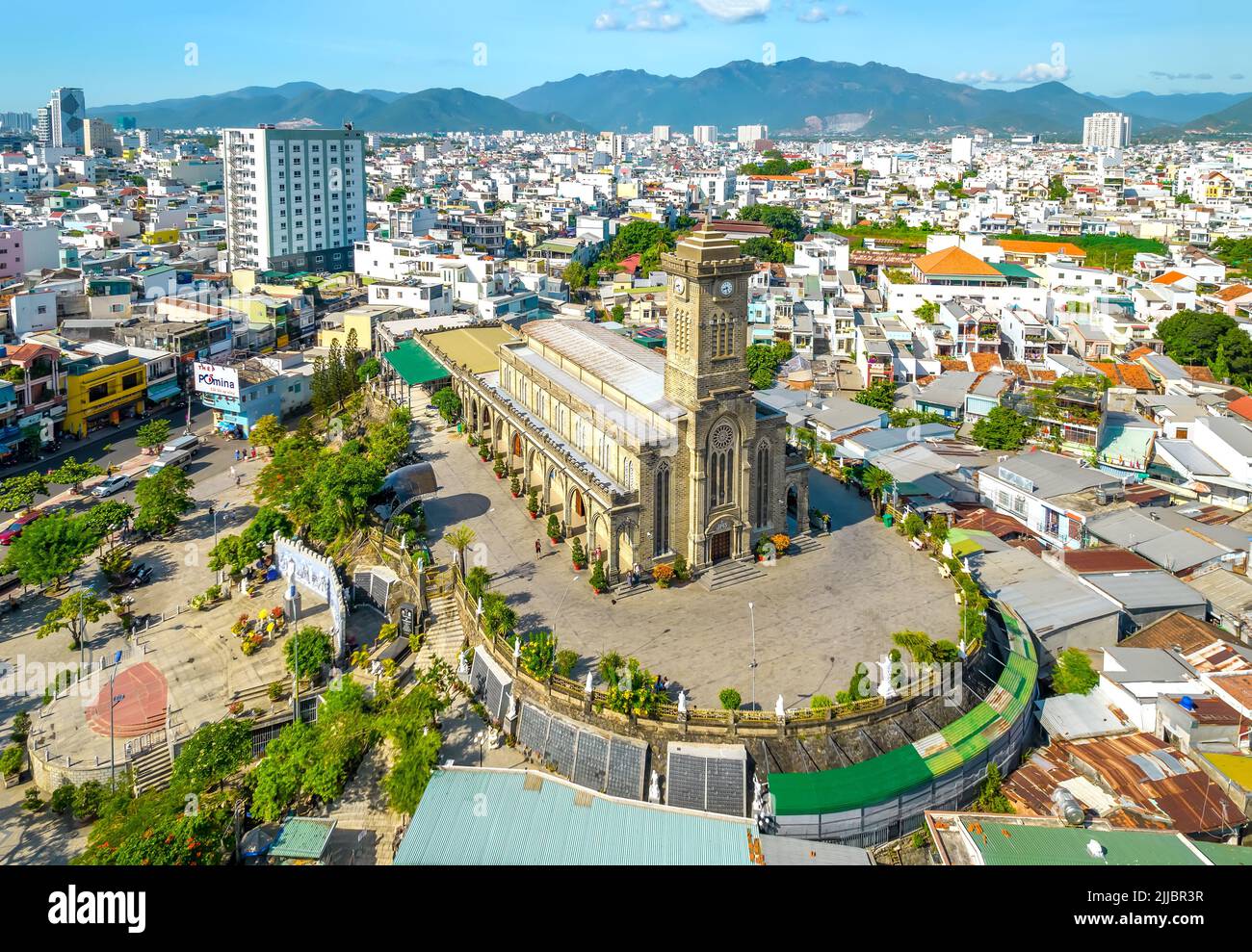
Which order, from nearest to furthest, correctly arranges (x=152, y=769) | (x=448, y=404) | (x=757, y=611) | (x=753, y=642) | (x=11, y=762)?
(x=11, y=762), (x=152, y=769), (x=753, y=642), (x=757, y=611), (x=448, y=404)

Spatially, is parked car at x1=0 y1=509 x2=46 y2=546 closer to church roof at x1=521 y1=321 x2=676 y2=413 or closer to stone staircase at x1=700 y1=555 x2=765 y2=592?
church roof at x1=521 y1=321 x2=676 y2=413

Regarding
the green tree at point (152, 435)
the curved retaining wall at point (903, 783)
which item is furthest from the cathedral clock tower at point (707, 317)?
the green tree at point (152, 435)

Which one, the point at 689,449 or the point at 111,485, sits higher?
the point at 689,449

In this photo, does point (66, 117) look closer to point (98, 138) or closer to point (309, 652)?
point (98, 138)

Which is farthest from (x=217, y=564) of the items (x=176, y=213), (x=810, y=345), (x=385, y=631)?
(x=176, y=213)

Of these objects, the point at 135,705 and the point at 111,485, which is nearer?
the point at 135,705

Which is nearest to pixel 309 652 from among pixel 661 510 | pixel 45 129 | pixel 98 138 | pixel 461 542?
pixel 461 542

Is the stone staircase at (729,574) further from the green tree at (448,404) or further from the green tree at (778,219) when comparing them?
the green tree at (778,219)

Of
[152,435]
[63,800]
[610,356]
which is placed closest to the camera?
[63,800]
